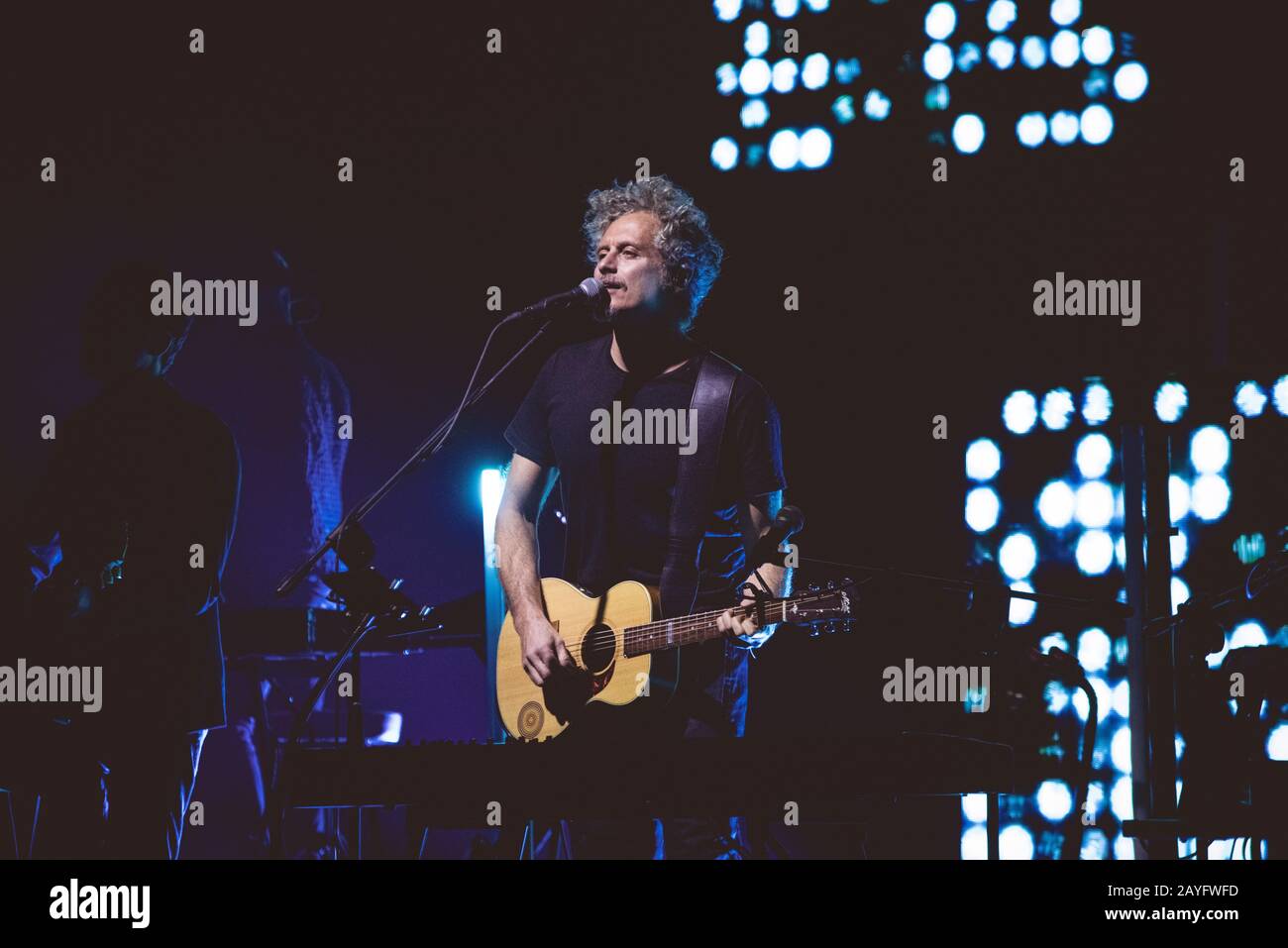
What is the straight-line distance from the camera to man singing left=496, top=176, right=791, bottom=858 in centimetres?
317

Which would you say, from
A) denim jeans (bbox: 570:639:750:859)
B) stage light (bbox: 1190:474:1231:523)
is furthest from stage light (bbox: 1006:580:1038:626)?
denim jeans (bbox: 570:639:750:859)

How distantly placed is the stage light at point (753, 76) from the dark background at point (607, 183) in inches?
3.9

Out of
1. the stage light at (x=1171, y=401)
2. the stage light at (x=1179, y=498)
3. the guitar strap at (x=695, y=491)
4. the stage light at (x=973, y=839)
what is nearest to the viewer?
the guitar strap at (x=695, y=491)

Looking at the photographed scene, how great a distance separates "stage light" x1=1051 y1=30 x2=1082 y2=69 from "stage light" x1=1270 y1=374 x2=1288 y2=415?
148cm

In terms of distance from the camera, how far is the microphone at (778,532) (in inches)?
106

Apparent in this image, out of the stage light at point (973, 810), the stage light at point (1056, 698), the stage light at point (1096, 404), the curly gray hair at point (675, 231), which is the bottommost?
the stage light at point (973, 810)

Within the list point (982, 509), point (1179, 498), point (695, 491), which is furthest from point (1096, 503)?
point (695, 491)

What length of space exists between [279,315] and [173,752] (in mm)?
2759

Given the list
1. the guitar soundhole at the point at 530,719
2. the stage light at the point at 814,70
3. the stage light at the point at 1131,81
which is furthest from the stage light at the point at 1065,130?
the guitar soundhole at the point at 530,719

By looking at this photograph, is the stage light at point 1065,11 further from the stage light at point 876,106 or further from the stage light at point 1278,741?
the stage light at point 1278,741

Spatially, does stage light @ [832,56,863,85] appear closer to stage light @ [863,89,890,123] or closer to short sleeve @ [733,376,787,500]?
stage light @ [863,89,890,123]

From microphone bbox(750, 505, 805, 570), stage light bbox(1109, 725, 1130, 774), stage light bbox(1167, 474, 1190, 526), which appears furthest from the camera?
stage light bbox(1109, 725, 1130, 774)
